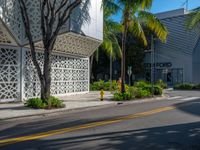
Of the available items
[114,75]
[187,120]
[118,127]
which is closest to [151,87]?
[187,120]

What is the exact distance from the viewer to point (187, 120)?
1355cm

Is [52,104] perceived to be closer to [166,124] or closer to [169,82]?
[166,124]

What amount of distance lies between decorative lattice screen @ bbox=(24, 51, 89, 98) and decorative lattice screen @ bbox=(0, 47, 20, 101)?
793 millimetres

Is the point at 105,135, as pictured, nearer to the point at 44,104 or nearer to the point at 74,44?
the point at 44,104

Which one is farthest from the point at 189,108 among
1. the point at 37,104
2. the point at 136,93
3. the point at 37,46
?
the point at 37,46

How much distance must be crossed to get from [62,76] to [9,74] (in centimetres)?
639

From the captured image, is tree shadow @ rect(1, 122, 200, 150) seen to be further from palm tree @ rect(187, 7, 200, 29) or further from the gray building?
the gray building

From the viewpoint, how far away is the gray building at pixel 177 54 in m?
55.4

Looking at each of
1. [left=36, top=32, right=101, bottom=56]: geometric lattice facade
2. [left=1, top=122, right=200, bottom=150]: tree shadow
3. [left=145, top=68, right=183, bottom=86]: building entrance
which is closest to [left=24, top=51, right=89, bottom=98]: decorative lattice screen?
[left=36, top=32, right=101, bottom=56]: geometric lattice facade

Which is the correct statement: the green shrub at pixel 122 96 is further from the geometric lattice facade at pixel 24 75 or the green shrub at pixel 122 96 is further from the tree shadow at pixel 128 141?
the tree shadow at pixel 128 141

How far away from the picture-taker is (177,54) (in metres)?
57.2

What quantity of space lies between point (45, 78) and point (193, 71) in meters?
41.3

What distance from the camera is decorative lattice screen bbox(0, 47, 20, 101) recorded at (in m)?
20.3

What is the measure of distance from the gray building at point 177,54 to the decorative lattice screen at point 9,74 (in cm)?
3692
